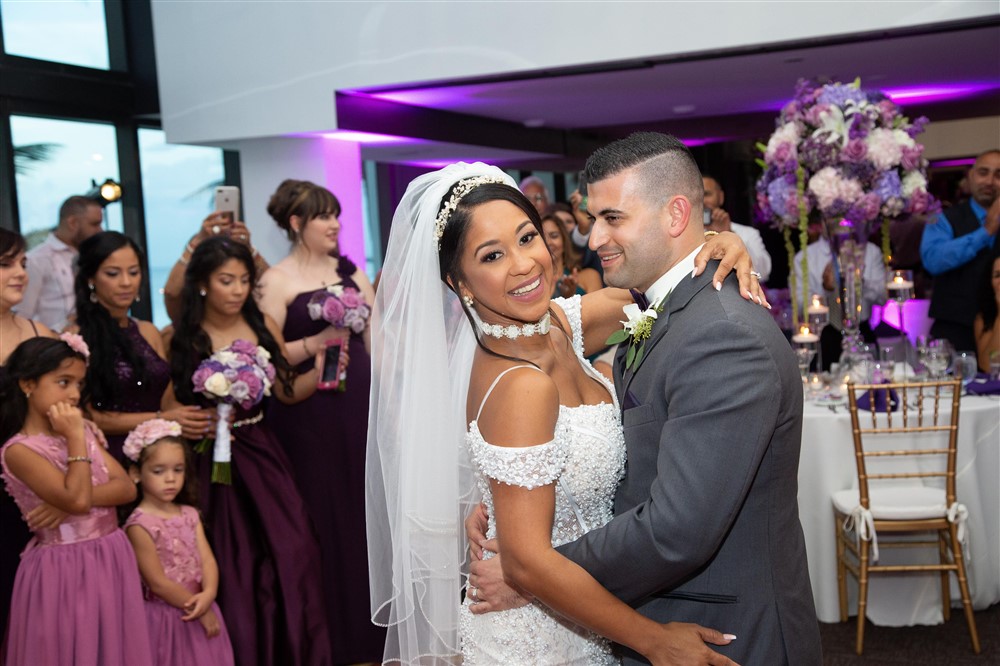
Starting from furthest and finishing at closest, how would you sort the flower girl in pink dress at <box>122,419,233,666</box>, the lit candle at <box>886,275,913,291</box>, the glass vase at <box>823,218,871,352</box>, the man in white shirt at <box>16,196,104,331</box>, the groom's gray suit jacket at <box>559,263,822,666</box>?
1. the man in white shirt at <box>16,196,104,331</box>
2. the lit candle at <box>886,275,913,291</box>
3. the glass vase at <box>823,218,871,352</box>
4. the flower girl in pink dress at <box>122,419,233,666</box>
5. the groom's gray suit jacket at <box>559,263,822,666</box>

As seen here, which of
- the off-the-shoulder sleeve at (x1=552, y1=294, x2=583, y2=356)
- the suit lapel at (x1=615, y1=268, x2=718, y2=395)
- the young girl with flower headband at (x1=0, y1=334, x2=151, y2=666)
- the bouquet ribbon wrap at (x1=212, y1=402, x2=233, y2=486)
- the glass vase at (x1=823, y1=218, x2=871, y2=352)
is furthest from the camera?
the glass vase at (x1=823, y1=218, x2=871, y2=352)

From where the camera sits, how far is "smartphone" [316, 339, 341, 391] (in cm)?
444

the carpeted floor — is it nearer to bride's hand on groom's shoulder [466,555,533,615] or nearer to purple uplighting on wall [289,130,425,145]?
bride's hand on groom's shoulder [466,555,533,615]

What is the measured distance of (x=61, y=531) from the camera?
3430mm

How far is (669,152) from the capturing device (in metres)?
1.90

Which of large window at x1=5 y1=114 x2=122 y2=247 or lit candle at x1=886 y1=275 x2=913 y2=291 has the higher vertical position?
large window at x1=5 y1=114 x2=122 y2=247

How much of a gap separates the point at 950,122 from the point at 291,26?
797cm

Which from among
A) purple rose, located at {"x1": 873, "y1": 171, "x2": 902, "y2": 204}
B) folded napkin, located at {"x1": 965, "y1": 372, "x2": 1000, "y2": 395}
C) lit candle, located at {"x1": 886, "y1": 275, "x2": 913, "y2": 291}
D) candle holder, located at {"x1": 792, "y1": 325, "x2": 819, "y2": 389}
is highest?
purple rose, located at {"x1": 873, "y1": 171, "x2": 902, "y2": 204}

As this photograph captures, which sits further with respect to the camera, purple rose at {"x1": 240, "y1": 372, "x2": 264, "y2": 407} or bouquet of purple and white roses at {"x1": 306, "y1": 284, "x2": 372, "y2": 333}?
bouquet of purple and white roses at {"x1": 306, "y1": 284, "x2": 372, "y2": 333}

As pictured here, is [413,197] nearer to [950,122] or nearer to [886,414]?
[886,414]

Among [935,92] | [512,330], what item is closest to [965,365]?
[512,330]

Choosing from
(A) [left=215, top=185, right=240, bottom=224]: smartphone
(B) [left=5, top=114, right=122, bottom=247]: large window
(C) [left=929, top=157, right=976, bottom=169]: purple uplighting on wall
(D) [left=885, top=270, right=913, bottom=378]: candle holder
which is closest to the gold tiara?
(D) [left=885, top=270, right=913, bottom=378]: candle holder

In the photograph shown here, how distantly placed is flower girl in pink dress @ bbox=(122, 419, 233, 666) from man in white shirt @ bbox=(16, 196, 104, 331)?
2973mm

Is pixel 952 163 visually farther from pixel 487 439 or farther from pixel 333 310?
pixel 487 439
